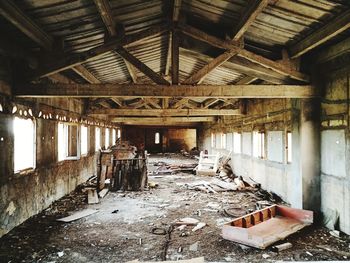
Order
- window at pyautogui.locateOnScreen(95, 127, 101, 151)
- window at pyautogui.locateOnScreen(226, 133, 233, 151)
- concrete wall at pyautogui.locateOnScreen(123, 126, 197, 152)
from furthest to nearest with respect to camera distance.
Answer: concrete wall at pyautogui.locateOnScreen(123, 126, 197, 152) < window at pyautogui.locateOnScreen(226, 133, 233, 151) < window at pyautogui.locateOnScreen(95, 127, 101, 151)

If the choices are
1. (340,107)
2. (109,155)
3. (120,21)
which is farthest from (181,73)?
(340,107)

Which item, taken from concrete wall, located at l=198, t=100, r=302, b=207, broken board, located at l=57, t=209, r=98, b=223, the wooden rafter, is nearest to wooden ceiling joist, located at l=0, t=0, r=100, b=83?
the wooden rafter

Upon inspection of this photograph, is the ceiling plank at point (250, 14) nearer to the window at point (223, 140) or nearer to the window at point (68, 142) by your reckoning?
the window at point (68, 142)

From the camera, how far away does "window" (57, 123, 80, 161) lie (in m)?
9.77

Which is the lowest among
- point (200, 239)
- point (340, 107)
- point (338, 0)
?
point (200, 239)

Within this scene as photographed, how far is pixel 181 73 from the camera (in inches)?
408

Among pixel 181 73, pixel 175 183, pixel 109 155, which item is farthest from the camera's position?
pixel 175 183

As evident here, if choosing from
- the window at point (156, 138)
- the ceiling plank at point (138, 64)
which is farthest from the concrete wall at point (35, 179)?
the window at point (156, 138)

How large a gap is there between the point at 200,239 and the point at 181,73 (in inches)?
249

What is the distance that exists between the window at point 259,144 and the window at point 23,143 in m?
7.83

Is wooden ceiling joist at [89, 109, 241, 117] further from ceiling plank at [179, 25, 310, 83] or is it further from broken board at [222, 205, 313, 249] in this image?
ceiling plank at [179, 25, 310, 83]

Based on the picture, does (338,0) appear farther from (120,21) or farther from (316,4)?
(120,21)

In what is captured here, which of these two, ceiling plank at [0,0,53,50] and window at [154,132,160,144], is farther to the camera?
window at [154,132,160,144]

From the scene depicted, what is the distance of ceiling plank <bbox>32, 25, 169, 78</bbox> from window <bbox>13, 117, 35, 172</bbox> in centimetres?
167
